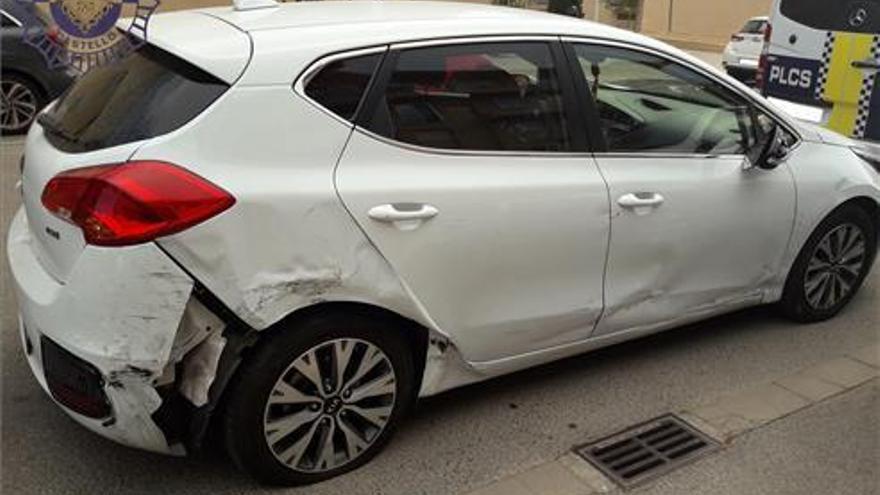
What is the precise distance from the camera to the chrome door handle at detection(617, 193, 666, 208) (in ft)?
11.0

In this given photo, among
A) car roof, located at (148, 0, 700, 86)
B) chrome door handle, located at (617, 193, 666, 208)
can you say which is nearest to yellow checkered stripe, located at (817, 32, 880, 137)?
car roof, located at (148, 0, 700, 86)

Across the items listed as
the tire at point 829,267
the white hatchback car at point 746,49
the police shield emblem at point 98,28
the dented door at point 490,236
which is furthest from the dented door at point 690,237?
the white hatchback car at point 746,49

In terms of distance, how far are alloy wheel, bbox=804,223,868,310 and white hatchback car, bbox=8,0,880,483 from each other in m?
0.86

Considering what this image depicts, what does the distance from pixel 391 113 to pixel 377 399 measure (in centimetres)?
97

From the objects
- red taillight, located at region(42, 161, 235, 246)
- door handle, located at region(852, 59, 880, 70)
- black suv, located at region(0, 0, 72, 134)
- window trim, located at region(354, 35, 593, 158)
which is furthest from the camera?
black suv, located at region(0, 0, 72, 134)

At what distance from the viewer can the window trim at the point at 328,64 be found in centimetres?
274

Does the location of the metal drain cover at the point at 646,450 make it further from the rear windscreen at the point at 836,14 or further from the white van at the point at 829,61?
the rear windscreen at the point at 836,14

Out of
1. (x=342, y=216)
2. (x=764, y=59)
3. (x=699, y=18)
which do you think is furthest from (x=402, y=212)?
(x=699, y=18)

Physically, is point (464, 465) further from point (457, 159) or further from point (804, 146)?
point (804, 146)

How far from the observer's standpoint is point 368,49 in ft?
9.46

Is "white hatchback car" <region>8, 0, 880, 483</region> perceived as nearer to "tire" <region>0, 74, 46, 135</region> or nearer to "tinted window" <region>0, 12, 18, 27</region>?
"tire" <region>0, 74, 46, 135</region>

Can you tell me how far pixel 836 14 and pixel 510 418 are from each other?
177 inches

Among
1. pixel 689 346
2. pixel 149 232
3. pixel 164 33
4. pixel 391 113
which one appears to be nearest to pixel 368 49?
pixel 391 113

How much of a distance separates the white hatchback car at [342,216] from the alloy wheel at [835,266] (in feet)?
2.82
